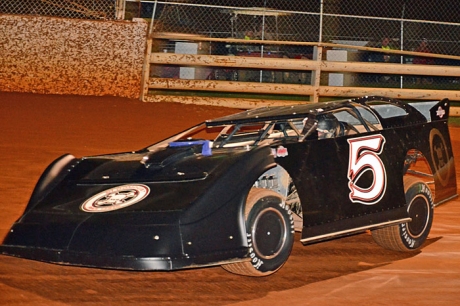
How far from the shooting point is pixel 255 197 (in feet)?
18.2

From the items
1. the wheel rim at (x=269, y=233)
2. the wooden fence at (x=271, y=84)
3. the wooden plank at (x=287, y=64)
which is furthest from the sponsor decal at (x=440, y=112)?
the wooden plank at (x=287, y=64)

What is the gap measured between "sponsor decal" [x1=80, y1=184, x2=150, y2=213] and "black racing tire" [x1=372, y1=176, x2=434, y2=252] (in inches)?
85.3

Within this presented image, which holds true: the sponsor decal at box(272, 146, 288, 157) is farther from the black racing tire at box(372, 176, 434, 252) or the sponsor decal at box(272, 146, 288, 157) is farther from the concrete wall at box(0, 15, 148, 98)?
the concrete wall at box(0, 15, 148, 98)

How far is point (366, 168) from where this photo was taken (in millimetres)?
6250

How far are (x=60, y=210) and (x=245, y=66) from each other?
10030 mm

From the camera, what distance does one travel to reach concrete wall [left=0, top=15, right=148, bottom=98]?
1458cm

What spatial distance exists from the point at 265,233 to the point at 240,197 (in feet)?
1.10

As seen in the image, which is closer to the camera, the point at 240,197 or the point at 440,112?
the point at 240,197

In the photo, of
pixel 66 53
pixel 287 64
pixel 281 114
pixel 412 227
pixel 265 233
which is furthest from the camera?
pixel 287 64

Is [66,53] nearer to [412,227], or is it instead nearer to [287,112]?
[287,112]

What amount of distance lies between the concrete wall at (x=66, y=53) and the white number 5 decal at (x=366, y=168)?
8954 mm

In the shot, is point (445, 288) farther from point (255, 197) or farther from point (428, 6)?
point (428, 6)

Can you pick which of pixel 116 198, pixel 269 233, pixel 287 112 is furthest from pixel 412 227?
pixel 116 198

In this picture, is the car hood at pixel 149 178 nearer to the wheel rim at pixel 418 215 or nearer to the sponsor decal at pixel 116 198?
the sponsor decal at pixel 116 198
